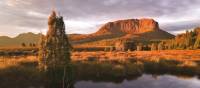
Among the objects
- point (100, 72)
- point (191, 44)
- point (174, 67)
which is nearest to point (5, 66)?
point (100, 72)

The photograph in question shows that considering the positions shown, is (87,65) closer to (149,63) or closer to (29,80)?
(29,80)

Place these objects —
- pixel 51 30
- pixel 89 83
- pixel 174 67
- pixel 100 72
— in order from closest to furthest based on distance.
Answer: pixel 51 30
pixel 89 83
pixel 100 72
pixel 174 67

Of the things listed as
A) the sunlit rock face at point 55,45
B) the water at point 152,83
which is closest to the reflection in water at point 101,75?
the water at point 152,83

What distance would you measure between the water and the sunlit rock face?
484 centimetres

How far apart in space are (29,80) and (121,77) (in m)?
12.3

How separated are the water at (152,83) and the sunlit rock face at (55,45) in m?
4.84

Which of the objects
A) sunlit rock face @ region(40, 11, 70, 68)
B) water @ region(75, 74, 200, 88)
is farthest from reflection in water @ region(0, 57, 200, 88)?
sunlit rock face @ region(40, 11, 70, 68)

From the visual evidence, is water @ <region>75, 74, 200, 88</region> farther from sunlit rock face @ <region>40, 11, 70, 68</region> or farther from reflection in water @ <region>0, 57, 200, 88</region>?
sunlit rock face @ <region>40, 11, 70, 68</region>

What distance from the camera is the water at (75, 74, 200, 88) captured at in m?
31.5

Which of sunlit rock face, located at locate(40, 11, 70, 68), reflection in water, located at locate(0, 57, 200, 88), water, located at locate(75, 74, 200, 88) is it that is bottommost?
water, located at locate(75, 74, 200, 88)

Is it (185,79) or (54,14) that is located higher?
(54,14)

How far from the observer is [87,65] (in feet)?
116

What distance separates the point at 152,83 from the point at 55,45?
537 inches

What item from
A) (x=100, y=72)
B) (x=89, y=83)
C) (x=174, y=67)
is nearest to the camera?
(x=89, y=83)
